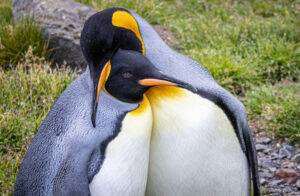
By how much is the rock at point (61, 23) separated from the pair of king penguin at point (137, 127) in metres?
2.16

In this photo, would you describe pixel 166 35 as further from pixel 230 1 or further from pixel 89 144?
pixel 89 144

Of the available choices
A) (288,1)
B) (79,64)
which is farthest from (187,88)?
(288,1)

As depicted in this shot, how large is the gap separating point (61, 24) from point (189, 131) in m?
2.71

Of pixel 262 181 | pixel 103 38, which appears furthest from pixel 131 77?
pixel 262 181

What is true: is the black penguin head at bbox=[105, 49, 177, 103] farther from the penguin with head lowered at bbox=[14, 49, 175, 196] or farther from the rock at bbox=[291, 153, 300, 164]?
the rock at bbox=[291, 153, 300, 164]

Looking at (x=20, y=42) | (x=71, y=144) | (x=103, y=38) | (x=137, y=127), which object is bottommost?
(x=20, y=42)

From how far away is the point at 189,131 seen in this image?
2666 mm

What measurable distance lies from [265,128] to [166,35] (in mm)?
1545

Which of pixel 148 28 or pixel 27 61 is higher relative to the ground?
pixel 148 28

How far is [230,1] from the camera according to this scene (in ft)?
20.1

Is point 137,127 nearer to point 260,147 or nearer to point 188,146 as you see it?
point 188,146

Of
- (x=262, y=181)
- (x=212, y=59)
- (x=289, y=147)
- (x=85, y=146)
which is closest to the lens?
(x=85, y=146)

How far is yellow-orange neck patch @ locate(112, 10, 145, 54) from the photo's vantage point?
2545mm

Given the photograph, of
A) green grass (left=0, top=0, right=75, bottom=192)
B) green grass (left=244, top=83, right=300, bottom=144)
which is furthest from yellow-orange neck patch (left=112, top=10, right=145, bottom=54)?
green grass (left=244, top=83, right=300, bottom=144)
